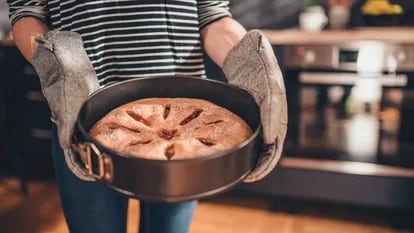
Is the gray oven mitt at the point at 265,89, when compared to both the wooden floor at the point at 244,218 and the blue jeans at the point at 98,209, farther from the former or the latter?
the wooden floor at the point at 244,218

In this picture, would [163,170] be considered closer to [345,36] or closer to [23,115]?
[345,36]

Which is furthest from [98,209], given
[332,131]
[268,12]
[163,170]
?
[268,12]

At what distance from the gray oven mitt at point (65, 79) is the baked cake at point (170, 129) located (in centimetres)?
5

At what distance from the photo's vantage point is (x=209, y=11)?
0.94m

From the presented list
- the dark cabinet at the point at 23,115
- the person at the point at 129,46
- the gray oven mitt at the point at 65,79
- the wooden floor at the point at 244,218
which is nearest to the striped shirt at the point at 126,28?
the person at the point at 129,46

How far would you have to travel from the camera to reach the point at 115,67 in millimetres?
896

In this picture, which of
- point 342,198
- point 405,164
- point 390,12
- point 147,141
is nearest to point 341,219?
point 342,198

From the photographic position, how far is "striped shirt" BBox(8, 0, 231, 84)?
0.86 m

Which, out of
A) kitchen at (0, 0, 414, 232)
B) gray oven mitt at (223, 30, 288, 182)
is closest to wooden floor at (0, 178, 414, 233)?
kitchen at (0, 0, 414, 232)

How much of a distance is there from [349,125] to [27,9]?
1.54m

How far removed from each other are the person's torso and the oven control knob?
3.54 ft

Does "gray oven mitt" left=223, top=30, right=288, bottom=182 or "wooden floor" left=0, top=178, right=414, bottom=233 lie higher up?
"gray oven mitt" left=223, top=30, right=288, bottom=182

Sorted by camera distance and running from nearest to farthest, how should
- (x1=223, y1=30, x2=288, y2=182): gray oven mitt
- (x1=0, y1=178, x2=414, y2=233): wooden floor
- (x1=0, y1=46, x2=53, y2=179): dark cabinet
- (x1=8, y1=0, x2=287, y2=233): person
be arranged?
(x1=223, y1=30, x2=288, y2=182): gray oven mitt < (x1=8, y1=0, x2=287, y2=233): person < (x1=0, y1=178, x2=414, y2=233): wooden floor < (x1=0, y1=46, x2=53, y2=179): dark cabinet

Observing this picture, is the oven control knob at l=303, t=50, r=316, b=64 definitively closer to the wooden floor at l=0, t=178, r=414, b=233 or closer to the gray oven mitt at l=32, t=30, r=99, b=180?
the wooden floor at l=0, t=178, r=414, b=233
